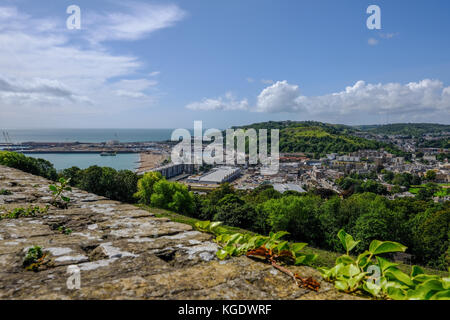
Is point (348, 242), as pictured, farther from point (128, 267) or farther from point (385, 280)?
point (128, 267)

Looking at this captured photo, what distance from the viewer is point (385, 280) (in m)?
1.13

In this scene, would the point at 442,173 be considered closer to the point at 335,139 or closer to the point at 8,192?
the point at 335,139

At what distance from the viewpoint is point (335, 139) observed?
112m

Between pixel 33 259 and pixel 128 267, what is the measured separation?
1.67 feet

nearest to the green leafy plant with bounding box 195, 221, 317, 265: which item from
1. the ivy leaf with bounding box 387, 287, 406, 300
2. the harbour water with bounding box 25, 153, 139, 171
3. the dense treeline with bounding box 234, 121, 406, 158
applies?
the ivy leaf with bounding box 387, 287, 406, 300

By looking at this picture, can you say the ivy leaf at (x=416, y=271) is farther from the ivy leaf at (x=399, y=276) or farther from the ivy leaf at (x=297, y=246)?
the ivy leaf at (x=297, y=246)

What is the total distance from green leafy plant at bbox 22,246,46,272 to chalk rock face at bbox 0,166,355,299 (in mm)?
23

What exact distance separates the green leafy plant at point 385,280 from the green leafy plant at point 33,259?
147 centimetres

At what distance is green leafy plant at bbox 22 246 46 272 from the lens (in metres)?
1.31

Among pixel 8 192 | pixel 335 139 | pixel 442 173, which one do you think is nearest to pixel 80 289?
pixel 8 192

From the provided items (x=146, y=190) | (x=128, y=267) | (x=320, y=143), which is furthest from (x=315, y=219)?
(x=320, y=143)

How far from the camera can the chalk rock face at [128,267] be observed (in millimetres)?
1118

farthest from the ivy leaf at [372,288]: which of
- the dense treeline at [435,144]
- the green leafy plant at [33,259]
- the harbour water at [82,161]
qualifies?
the dense treeline at [435,144]
